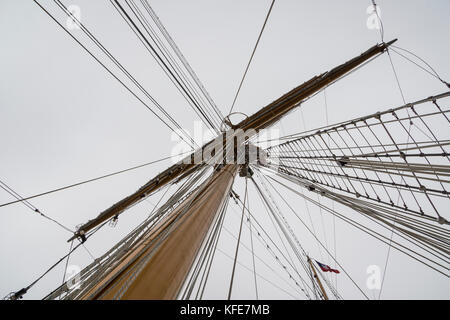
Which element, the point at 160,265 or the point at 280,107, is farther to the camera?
the point at 280,107

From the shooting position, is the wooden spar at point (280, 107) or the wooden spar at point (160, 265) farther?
the wooden spar at point (280, 107)

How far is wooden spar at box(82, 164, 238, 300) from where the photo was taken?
122 centimetres

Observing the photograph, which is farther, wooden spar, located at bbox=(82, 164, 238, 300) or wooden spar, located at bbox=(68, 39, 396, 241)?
wooden spar, located at bbox=(68, 39, 396, 241)

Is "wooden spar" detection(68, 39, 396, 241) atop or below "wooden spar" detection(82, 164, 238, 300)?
atop

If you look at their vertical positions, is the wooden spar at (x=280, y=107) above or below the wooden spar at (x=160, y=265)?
above

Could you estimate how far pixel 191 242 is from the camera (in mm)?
1691

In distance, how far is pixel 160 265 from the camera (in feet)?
4.48

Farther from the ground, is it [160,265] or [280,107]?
[280,107]

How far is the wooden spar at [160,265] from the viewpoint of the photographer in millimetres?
1216
